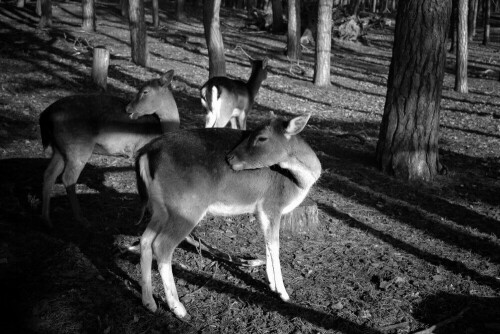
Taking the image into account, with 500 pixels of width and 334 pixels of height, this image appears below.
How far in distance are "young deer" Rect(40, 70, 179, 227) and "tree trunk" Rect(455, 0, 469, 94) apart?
11.6 meters

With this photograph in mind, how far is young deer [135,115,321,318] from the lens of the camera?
4012mm

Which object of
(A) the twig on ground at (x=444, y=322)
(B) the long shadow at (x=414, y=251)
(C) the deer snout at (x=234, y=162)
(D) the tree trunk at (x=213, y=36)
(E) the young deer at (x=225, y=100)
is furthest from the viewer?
(D) the tree trunk at (x=213, y=36)

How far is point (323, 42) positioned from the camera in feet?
50.4

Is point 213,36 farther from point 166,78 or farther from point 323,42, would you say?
point 166,78

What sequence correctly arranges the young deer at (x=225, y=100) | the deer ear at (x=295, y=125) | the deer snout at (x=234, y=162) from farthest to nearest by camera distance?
the young deer at (x=225, y=100), the deer ear at (x=295, y=125), the deer snout at (x=234, y=162)

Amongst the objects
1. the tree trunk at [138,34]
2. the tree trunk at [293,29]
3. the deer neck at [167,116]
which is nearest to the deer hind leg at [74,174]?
the deer neck at [167,116]

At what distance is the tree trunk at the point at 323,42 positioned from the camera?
1512 centimetres

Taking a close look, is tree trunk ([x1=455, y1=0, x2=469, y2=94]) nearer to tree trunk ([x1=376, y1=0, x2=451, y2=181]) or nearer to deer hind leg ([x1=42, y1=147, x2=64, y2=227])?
tree trunk ([x1=376, y1=0, x2=451, y2=181])

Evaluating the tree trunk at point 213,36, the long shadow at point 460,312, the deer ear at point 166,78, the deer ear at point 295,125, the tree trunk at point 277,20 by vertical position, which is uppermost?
the tree trunk at point 277,20

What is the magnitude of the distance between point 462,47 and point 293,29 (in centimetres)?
691

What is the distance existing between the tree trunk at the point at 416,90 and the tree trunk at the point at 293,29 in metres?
12.1

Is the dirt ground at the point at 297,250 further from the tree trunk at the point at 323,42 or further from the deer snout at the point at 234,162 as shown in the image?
the tree trunk at the point at 323,42

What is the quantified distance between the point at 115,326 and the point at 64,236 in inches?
71.8

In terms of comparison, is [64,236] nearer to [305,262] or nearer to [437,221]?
[305,262]
